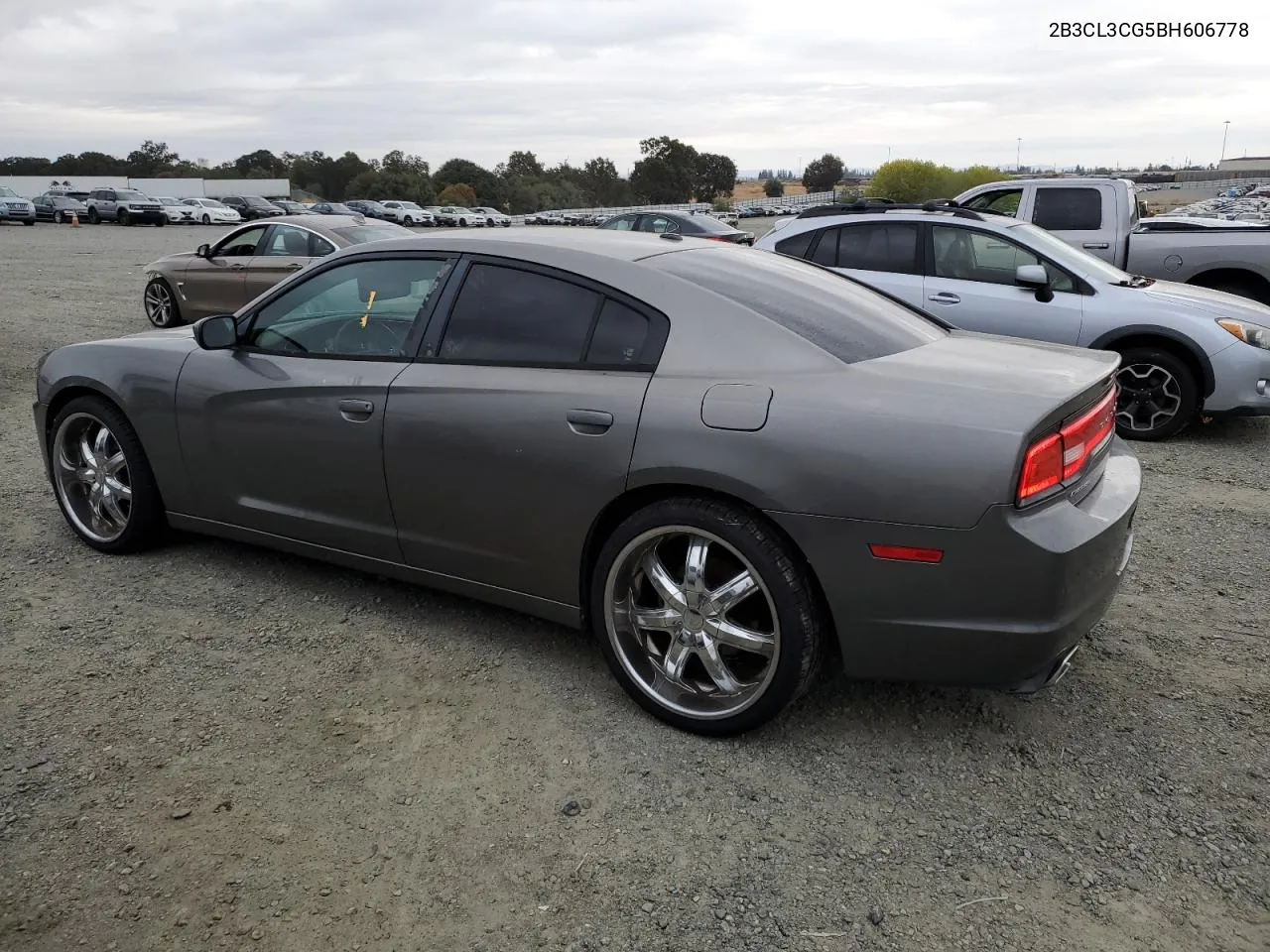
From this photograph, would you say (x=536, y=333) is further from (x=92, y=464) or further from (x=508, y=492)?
(x=92, y=464)

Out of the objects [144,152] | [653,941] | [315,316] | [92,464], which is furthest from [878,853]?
[144,152]

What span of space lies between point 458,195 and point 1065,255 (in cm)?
8515

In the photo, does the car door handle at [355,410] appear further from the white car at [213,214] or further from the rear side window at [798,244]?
the white car at [213,214]

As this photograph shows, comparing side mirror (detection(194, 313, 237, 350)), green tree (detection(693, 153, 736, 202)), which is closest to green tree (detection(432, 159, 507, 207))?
green tree (detection(693, 153, 736, 202))

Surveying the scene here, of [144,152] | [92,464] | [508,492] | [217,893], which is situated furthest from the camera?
[144,152]

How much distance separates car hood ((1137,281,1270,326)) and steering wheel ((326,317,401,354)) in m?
5.70

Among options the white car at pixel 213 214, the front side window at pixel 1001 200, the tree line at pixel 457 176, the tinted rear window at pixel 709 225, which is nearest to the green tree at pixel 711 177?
the tree line at pixel 457 176

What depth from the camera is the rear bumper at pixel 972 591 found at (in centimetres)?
265

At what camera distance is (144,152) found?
4099 inches

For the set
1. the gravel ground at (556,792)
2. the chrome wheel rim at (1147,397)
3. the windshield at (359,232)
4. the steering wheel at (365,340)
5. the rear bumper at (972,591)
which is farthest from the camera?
the windshield at (359,232)

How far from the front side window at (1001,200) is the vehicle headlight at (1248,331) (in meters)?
4.33

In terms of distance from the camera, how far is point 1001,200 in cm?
1122

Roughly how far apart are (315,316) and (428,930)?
258 cm

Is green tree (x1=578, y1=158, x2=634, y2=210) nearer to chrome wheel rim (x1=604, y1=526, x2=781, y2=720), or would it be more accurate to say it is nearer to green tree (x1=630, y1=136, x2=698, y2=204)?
green tree (x1=630, y1=136, x2=698, y2=204)
